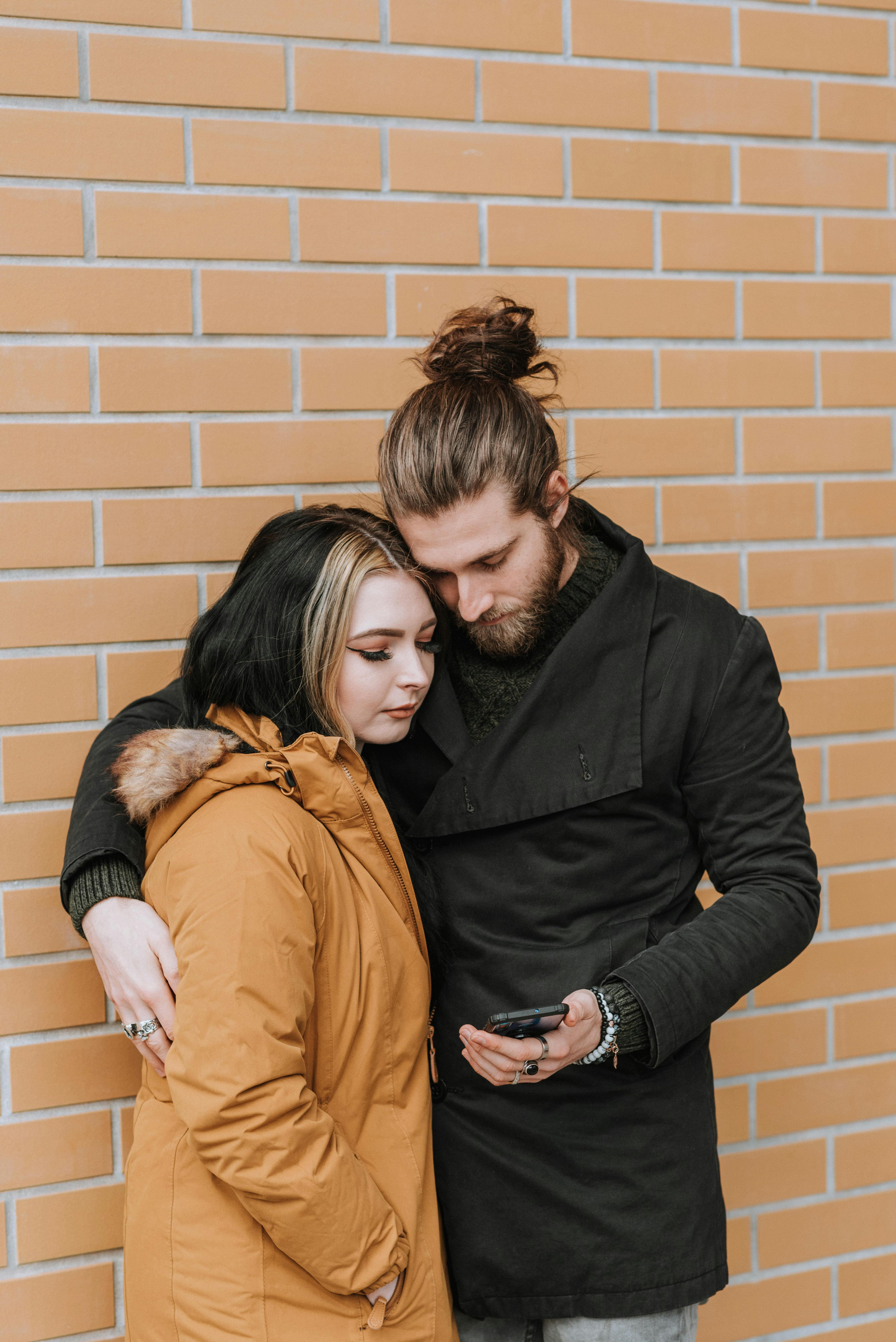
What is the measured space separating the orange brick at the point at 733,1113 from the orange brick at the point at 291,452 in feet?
5.36

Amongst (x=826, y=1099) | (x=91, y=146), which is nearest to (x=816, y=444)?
(x=826, y=1099)

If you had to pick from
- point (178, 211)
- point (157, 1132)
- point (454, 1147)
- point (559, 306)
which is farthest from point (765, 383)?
point (157, 1132)

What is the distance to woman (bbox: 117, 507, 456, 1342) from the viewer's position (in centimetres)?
154

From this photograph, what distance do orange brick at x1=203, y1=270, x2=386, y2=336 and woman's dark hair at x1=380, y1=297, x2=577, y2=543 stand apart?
23 centimetres

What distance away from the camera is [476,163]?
2285 millimetres

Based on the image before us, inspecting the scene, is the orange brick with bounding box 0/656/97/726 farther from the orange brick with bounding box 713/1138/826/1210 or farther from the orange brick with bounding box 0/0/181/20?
the orange brick with bounding box 713/1138/826/1210

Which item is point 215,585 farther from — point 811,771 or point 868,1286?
point 868,1286

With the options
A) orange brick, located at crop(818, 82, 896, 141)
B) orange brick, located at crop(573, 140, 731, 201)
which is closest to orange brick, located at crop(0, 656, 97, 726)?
orange brick, located at crop(573, 140, 731, 201)

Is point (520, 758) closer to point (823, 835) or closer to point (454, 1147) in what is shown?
point (454, 1147)

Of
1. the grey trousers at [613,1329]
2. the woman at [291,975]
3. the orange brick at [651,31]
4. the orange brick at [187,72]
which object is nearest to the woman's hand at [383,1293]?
the woman at [291,975]

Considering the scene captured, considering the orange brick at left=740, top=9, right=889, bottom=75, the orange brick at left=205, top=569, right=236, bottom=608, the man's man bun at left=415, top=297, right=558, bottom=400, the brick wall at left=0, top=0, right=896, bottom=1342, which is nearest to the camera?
the man's man bun at left=415, top=297, right=558, bottom=400

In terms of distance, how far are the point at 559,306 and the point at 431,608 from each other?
83 centimetres

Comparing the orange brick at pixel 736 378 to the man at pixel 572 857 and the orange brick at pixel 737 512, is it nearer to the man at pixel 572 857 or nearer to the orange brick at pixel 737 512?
the orange brick at pixel 737 512

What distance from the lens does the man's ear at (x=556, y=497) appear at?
2037 mm
